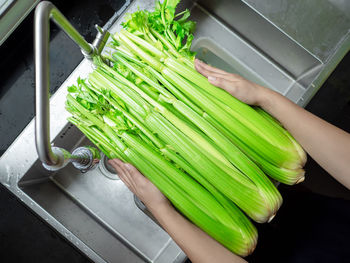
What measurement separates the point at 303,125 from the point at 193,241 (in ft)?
2.08

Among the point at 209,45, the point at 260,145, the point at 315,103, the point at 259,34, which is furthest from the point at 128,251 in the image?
the point at 315,103

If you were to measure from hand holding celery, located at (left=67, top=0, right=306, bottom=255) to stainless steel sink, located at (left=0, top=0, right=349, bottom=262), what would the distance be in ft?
0.71

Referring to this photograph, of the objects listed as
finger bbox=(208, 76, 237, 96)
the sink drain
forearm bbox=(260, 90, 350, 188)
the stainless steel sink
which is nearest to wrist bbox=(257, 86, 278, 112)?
forearm bbox=(260, 90, 350, 188)

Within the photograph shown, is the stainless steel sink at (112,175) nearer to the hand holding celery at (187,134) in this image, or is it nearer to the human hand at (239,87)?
the hand holding celery at (187,134)

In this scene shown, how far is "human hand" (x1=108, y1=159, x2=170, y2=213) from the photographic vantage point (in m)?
1.20

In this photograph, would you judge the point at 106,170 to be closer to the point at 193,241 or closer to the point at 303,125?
the point at 193,241

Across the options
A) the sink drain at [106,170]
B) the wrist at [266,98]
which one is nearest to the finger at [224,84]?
the wrist at [266,98]

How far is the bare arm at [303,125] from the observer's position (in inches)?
44.9

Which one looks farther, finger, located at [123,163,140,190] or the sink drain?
the sink drain

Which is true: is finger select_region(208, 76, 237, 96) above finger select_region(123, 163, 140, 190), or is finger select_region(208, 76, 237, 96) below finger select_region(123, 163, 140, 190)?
above

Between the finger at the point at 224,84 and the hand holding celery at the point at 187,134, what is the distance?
0.07 feet

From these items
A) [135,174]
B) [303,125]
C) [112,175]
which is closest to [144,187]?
[135,174]

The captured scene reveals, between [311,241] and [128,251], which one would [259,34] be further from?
[128,251]

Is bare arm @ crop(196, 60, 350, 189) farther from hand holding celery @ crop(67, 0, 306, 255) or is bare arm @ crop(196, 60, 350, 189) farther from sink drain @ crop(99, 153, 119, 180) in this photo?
sink drain @ crop(99, 153, 119, 180)
